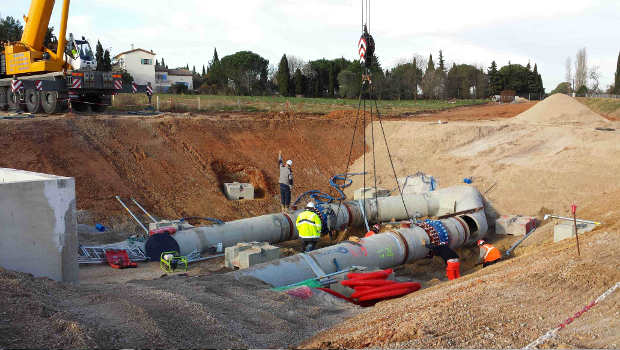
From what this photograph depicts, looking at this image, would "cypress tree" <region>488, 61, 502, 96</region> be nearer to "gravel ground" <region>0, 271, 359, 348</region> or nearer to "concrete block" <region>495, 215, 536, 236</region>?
"concrete block" <region>495, 215, 536, 236</region>

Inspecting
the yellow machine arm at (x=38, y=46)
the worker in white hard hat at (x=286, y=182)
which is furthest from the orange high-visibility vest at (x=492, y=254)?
the yellow machine arm at (x=38, y=46)

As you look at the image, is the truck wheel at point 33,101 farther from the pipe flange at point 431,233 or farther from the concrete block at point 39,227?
the pipe flange at point 431,233

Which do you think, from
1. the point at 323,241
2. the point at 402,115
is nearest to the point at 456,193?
the point at 323,241

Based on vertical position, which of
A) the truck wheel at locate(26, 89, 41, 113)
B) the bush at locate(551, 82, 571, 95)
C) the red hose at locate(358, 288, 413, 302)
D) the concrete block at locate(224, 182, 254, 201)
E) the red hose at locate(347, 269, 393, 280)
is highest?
the bush at locate(551, 82, 571, 95)

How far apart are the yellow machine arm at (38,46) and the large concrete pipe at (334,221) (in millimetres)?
11677

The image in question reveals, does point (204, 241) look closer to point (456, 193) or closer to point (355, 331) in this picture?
point (355, 331)

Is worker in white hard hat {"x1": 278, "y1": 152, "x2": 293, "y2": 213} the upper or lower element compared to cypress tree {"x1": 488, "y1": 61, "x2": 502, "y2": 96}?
lower

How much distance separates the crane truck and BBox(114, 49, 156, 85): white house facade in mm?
51258

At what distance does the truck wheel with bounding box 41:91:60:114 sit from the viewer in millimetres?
19778

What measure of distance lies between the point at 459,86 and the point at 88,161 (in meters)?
61.5

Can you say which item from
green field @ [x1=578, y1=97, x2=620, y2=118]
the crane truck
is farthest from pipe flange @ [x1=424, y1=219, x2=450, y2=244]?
green field @ [x1=578, y1=97, x2=620, y2=118]

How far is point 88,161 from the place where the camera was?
1636cm

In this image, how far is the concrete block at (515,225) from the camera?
14875mm

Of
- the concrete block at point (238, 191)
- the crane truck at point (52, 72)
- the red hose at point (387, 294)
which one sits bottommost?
the red hose at point (387, 294)
